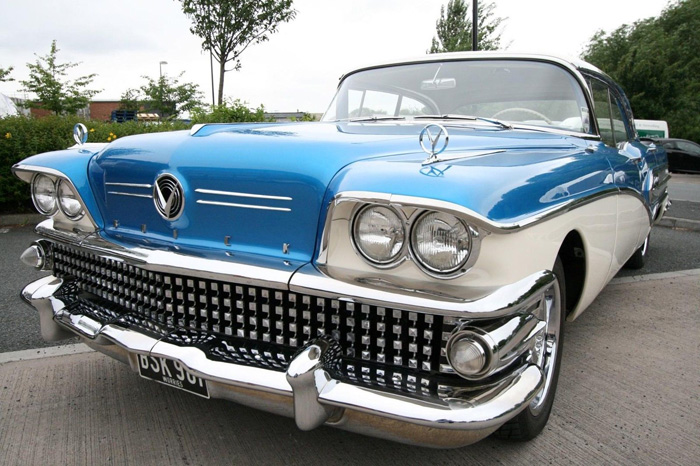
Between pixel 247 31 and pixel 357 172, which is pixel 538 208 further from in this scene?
pixel 247 31

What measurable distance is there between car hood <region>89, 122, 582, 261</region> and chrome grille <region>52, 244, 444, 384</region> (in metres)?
0.15

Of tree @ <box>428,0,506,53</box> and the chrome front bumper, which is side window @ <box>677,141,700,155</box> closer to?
tree @ <box>428,0,506,53</box>

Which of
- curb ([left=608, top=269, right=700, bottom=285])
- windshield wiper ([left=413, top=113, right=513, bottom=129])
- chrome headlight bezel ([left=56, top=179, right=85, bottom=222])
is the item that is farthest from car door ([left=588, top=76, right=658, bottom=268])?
chrome headlight bezel ([left=56, top=179, right=85, bottom=222])

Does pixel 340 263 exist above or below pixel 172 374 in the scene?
above

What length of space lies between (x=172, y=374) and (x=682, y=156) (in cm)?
2112

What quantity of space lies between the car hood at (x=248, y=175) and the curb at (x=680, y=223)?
5.87m

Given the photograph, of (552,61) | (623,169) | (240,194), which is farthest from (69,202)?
(623,169)

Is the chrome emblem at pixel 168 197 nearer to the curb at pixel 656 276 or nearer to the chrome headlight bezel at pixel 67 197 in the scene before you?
the chrome headlight bezel at pixel 67 197

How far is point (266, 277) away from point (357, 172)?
0.44 m

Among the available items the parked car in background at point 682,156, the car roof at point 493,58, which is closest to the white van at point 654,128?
the parked car in background at point 682,156

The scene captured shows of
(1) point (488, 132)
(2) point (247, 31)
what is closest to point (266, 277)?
(1) point (488, 132)

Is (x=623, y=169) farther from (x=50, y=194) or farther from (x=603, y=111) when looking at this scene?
(x=50, y=194)

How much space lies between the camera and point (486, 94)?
10.1 feet

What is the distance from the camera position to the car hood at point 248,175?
1839mm
